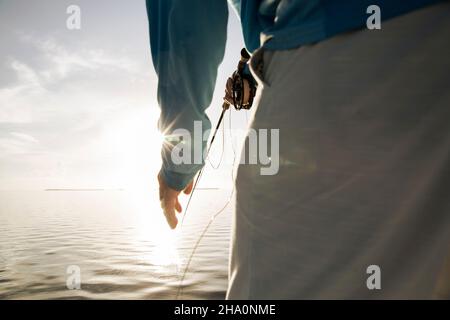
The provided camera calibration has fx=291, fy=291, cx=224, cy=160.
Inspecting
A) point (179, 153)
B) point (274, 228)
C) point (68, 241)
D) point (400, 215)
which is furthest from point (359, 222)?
point (68, 241)

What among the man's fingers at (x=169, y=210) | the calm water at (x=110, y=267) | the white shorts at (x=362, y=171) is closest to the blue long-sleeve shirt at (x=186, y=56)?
the man's fingers at (x=169, y=210)

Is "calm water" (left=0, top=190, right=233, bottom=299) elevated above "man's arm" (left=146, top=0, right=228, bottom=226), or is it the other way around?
"man's arm" (left=146, top=0, right=228, bottom=226)

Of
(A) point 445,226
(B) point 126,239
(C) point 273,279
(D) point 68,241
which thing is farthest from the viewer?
(B) point 126,239

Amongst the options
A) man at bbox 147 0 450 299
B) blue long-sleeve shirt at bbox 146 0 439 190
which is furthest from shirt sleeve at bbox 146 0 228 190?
man at bbox 147 0 450 299

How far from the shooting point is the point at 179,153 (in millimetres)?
1374

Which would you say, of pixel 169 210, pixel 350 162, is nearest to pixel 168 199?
pixel 169 210

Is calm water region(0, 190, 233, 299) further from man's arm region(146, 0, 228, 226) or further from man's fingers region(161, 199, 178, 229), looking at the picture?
man's arm region(146, 0, 228, 226)

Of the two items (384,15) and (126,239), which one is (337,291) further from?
(126,239)

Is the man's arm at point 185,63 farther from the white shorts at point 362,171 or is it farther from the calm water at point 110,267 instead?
the calm water at point 110,267

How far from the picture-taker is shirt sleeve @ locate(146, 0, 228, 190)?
132 cm

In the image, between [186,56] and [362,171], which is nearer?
[362,171]

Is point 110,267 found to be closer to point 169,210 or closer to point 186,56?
point 169,210

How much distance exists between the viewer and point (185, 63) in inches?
52.6
